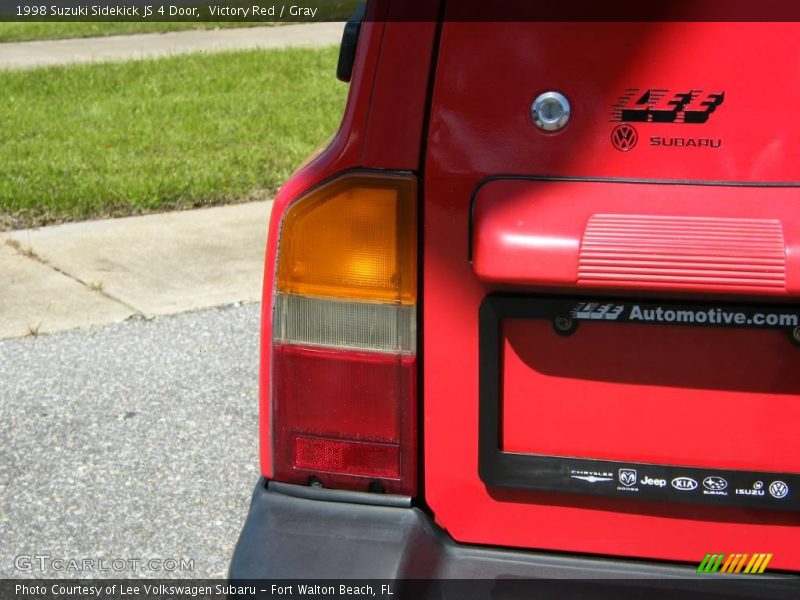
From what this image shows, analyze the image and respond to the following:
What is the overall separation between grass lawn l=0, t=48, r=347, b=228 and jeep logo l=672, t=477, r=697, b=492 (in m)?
5.07

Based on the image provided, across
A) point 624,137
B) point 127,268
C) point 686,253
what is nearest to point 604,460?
point 686,253

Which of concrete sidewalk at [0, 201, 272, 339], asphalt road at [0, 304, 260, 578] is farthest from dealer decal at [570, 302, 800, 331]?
concrete sidewalk at [0, 201, 272, 339]

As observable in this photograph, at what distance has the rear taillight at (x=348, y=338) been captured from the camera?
1.98 m

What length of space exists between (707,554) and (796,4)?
0.91 m

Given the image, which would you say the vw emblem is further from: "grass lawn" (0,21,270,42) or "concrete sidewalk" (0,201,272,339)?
"grass lawn" (0,21,270,42)

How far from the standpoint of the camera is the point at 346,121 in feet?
6.49

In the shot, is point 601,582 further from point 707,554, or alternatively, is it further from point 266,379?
point 266,379

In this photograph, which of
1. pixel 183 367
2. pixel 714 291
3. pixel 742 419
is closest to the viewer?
pixel 714 291

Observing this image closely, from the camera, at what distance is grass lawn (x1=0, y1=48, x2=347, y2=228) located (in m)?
6.69

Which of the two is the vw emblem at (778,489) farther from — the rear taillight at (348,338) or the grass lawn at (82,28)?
the grass lawn at (82,28)

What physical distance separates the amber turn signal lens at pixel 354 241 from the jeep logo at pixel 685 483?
0.53m

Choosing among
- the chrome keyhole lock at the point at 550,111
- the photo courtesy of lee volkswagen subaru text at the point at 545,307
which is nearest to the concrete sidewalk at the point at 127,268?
the photo courtesy of lee volkswagen subaru text at the point at 545,307

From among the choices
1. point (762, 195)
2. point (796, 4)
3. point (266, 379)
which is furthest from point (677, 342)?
point (266, 379)

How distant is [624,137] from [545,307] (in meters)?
0.30
